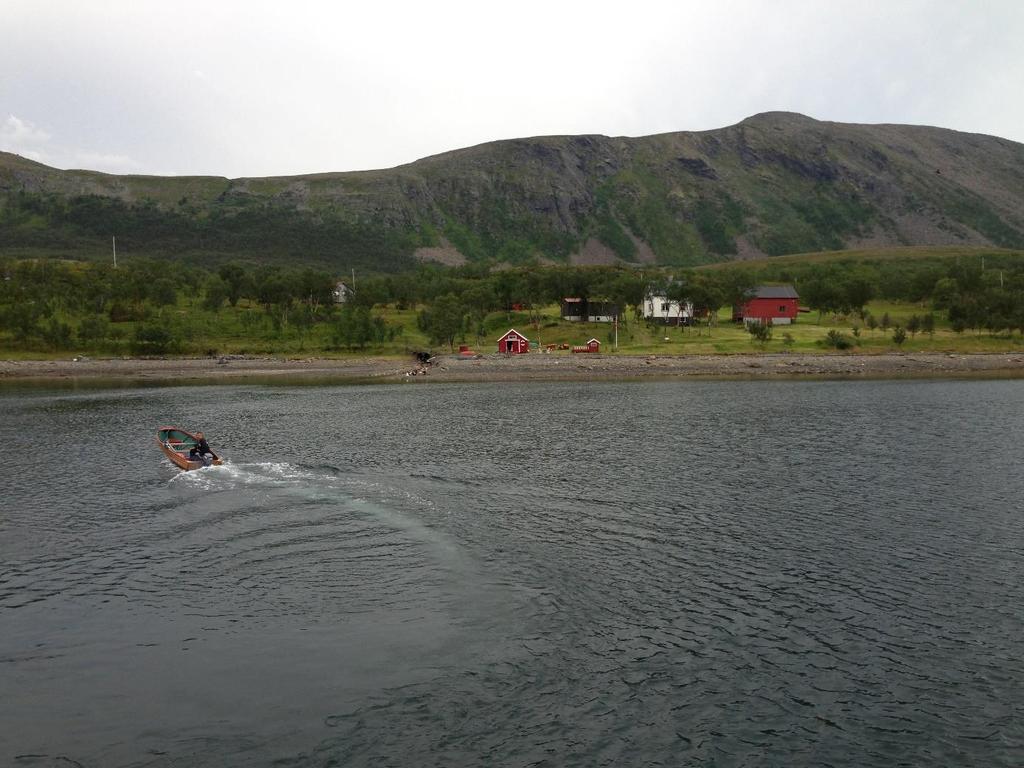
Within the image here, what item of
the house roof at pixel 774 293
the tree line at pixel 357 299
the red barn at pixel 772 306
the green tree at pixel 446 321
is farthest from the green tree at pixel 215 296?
the house roof at pixel 774 293

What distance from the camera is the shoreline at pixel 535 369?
120 m

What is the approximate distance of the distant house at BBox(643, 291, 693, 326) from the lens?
Answer: 6329 inches

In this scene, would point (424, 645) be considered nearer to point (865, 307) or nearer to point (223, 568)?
point (223, 568)

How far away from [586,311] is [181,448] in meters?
117

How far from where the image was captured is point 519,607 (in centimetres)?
2925

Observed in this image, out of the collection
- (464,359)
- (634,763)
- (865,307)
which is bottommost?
(634,763)

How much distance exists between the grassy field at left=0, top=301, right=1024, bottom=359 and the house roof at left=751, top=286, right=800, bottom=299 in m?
7.74

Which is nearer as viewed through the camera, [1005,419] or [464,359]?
[1005,419]

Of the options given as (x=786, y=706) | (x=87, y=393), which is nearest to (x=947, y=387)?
(x=786, y=706)

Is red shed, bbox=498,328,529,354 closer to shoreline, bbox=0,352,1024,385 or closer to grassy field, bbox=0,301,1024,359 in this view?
grassy field, bbox=0,301,1024,359

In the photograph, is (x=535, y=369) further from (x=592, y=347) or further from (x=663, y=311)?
(x=663, y=311)

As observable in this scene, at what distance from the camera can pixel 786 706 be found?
22.0 metres

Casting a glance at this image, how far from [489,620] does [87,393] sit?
99.2 m

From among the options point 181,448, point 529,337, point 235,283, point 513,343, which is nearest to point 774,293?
point 529,337
